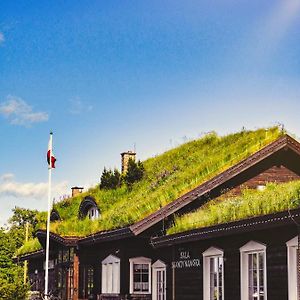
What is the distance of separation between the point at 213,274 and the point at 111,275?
24.8 feet

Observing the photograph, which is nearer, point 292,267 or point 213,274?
point 292,267

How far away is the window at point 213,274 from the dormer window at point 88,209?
1173 cm

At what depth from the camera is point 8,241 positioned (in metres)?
62.0

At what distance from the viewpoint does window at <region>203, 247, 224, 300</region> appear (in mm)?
20250

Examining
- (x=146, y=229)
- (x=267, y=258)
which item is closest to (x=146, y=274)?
(x=146, y=229)

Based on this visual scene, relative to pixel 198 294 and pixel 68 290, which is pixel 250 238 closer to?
pixel 198 294

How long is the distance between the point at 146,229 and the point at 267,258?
7.04 meters

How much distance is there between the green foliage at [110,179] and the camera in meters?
33.7

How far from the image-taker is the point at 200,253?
70.0 feet

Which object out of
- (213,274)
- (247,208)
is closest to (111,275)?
(213,274)

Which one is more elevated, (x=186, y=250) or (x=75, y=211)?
(x=75, y=211)

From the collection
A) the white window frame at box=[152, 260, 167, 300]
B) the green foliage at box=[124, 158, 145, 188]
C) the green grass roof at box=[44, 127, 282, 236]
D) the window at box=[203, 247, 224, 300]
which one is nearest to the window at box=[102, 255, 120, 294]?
the green grass roof at box=[44, 127, 282, 236]

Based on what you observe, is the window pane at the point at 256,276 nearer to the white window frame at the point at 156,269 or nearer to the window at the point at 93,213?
the white window frame at the point at 156,269

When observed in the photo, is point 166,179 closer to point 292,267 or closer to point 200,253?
point 200,253
